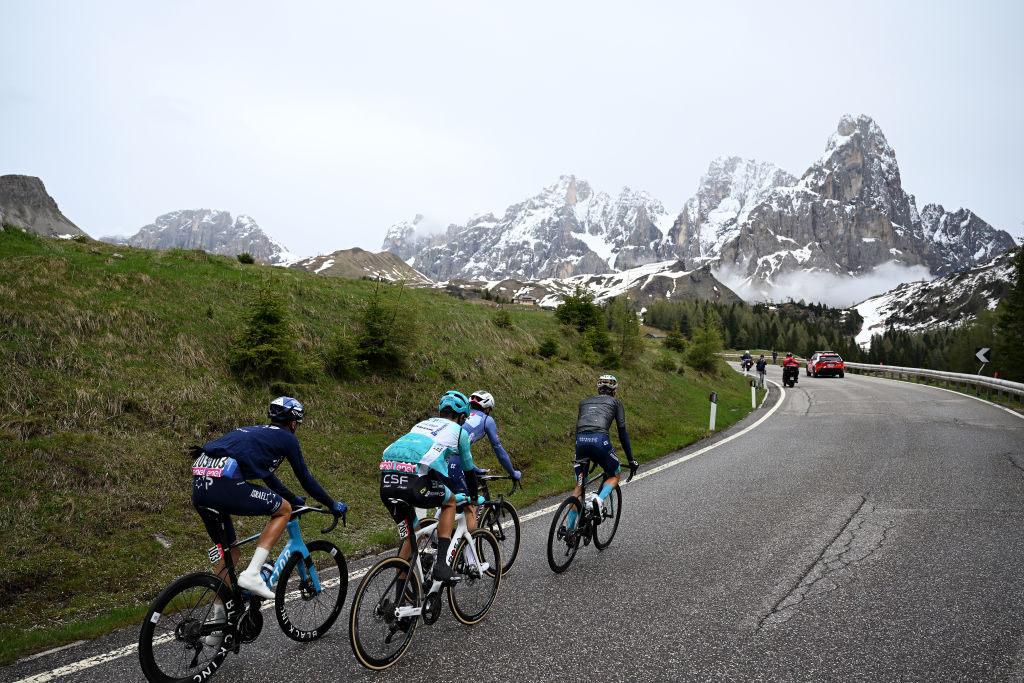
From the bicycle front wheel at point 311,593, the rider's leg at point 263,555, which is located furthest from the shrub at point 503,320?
the rider's leg at point 263,555

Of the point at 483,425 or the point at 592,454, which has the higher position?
the point at 483,425

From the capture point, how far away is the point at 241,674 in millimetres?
4211

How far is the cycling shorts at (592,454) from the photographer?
707cm

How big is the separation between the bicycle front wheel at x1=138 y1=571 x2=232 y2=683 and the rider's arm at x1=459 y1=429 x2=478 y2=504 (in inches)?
86.2

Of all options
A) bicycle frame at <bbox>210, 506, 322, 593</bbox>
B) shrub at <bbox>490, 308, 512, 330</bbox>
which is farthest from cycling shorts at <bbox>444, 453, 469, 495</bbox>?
shrub at <bbox>490, 308, 512, 330</bbox>

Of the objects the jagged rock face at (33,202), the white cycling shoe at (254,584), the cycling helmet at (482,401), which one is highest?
the jagged rock face at (33,202)

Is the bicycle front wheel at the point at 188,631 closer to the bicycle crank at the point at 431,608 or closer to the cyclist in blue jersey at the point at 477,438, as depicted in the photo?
the bicycle crank at the point at 431,608

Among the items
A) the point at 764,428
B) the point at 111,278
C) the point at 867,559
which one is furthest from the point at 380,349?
the point at 764,428

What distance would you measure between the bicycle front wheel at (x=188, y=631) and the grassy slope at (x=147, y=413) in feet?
4.97

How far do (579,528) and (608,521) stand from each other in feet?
3.78

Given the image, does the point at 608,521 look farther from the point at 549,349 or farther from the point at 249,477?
the point at 549,349

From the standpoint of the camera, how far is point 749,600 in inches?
213

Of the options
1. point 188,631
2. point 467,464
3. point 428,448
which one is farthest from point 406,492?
point 188,631

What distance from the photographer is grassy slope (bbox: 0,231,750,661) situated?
619 cm
